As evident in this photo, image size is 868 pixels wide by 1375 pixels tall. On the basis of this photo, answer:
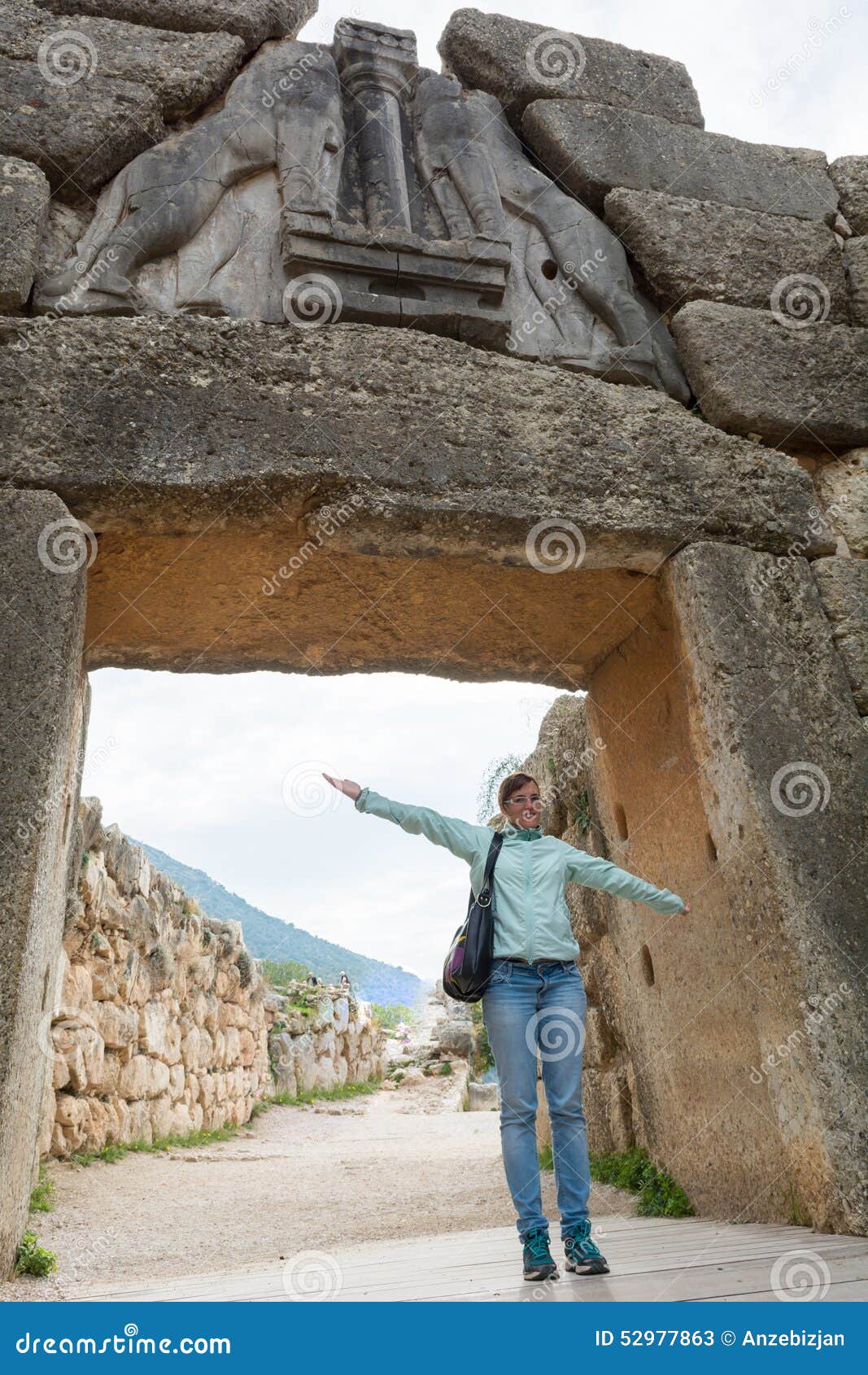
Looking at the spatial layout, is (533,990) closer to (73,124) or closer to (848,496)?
(848,496)

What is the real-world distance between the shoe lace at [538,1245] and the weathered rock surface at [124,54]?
12.9ft

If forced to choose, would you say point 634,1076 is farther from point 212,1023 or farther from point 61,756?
point 212,1023

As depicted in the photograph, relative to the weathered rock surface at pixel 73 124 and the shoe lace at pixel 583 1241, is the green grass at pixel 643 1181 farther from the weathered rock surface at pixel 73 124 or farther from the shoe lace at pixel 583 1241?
the weathered rock surface at pixel 73 124

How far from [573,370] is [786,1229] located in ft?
9.64

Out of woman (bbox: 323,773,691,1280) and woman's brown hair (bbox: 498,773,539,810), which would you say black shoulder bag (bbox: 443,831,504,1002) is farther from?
woman's brown hair (bbox: 498,773,539,810)

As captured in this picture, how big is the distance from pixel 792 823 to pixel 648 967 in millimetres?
1242

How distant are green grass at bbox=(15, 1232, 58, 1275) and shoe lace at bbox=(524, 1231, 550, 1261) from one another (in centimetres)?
154

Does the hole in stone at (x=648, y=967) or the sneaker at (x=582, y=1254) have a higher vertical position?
the hole in stone at (x=648, y=967)

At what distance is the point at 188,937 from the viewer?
887cm

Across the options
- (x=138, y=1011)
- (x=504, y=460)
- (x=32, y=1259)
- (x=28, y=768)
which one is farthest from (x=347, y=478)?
(x=138, y=1011)

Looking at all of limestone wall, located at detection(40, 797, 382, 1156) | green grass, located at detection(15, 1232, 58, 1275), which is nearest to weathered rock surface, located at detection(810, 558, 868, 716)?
limestone wall, located at detection(40, 797, 382, 1156)

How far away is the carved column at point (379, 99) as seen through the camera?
13.1ft

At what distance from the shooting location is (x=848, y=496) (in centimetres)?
395

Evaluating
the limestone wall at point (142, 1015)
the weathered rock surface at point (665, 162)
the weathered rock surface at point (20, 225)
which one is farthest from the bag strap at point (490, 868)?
the weathered rock surface at point (665, 162)
